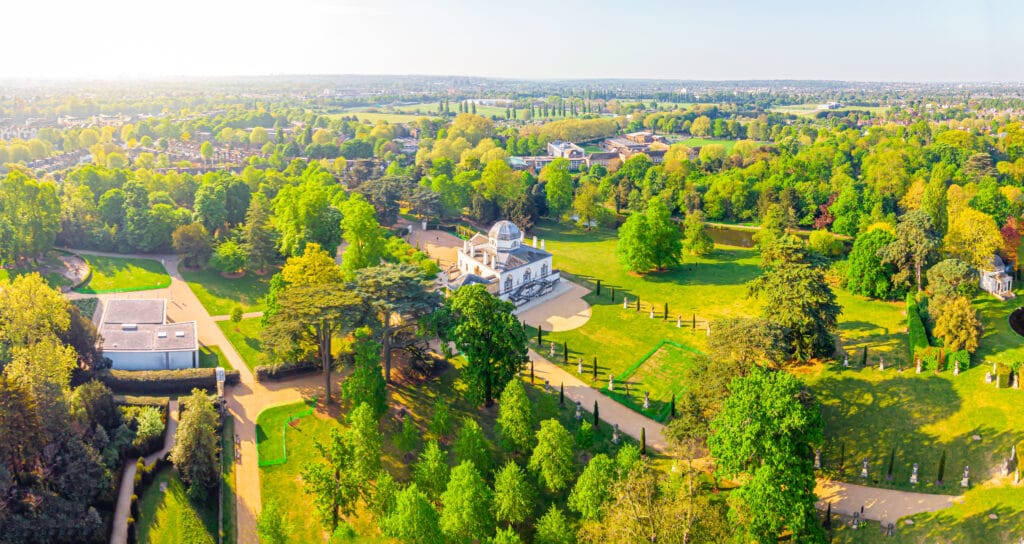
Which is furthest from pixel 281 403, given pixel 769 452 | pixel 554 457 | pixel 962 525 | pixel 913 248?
pixel 913 248

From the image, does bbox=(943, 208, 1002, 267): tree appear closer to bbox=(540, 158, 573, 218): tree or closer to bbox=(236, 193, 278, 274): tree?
bbox=(540, 158, 573, 218): tree

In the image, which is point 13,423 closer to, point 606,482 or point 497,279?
point 606,482

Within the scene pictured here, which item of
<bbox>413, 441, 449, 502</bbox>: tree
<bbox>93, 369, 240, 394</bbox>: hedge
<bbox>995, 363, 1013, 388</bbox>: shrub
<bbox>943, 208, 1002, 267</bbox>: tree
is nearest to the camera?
<bbox>413, 441, 449, 502</bbox>: tree

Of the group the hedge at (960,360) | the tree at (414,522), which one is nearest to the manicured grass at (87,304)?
the tree at (414,522)

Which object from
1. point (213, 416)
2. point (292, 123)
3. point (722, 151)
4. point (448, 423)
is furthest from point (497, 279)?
point (292, 123)

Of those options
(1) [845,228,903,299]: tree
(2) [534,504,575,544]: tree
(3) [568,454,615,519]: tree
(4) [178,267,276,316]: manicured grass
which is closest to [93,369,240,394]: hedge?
(4) [178,267,276,316]: manicured grass

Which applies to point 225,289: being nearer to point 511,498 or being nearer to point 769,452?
point 511,498

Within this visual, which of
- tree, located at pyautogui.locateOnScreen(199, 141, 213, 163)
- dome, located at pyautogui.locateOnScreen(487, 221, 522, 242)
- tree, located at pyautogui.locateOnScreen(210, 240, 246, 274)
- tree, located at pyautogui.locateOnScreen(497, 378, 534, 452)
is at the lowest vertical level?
tree, located at pyautogui.locateOnScreen(497, 378, 534, 452)
